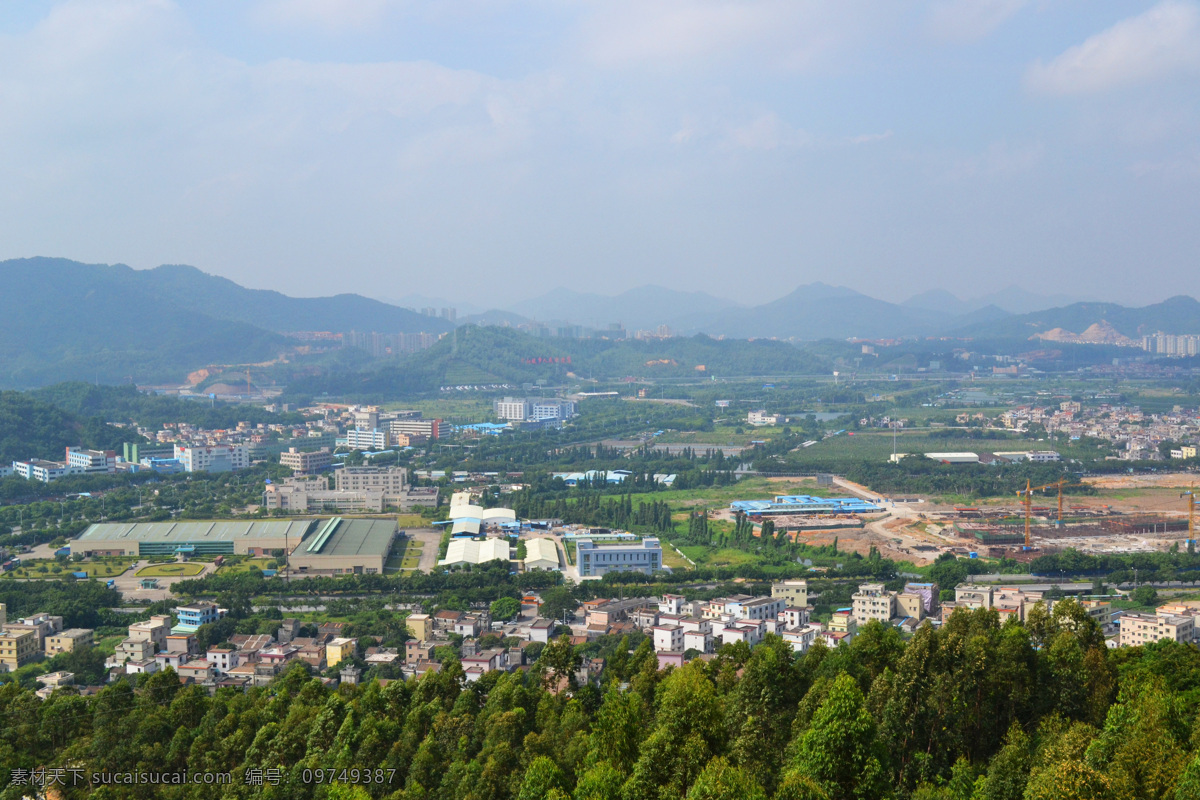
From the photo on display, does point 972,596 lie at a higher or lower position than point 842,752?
lower

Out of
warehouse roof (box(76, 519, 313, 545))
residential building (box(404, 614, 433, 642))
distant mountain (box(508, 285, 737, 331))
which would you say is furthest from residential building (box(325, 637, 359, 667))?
distant mountain (box(508, 285, 737, 331))

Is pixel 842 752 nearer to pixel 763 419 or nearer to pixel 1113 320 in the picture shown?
pixel 763 419

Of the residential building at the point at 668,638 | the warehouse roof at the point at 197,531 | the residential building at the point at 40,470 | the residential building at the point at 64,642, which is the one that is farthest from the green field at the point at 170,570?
the residential building at the point at 40,470

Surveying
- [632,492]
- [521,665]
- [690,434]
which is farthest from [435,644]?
[690,434]

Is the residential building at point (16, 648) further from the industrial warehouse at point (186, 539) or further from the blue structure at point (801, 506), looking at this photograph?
the blue structure at point (801, 506)

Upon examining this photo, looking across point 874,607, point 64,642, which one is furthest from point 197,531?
point 874,607

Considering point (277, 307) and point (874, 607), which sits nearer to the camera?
point (874, 607)
